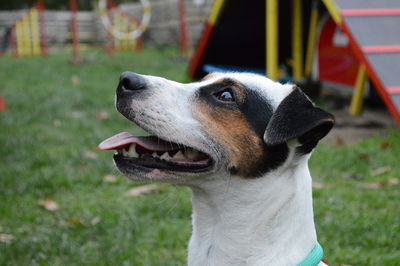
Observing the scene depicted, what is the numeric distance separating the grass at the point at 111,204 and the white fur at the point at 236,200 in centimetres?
115

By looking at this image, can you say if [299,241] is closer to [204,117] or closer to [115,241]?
[204,117]

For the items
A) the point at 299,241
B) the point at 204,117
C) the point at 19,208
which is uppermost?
the point at 204,117

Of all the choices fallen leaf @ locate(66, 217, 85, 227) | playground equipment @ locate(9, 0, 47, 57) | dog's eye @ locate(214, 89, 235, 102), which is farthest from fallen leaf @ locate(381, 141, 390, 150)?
playground equipment @ locate(9, 0, 47, 57)

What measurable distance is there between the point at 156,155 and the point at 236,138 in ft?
1.19

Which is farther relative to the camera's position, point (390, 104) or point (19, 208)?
point (390, 104)

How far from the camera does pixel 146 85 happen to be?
99.3 inches

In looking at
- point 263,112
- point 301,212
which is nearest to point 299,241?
point 301,212

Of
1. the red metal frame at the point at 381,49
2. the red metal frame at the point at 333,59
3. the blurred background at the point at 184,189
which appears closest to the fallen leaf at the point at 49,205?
the blurred background at the point at 184,189

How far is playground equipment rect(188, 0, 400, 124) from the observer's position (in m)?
6.80

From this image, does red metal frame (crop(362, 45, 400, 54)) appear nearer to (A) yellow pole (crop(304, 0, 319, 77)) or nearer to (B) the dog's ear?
(A) yellow pole (crop(304, 0, 319, 77))

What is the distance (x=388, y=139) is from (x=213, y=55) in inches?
155

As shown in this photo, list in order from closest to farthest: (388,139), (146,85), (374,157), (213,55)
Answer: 1. (146,85)
2. (374,157)
3. (388,139)
4. (213,55)

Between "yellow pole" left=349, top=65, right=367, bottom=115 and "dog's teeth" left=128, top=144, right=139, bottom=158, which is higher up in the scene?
"dog's teeth" left=128, top=144, right=139, bottom=158

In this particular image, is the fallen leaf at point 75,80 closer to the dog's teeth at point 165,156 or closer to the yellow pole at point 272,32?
the yellow pole at point 272,32
